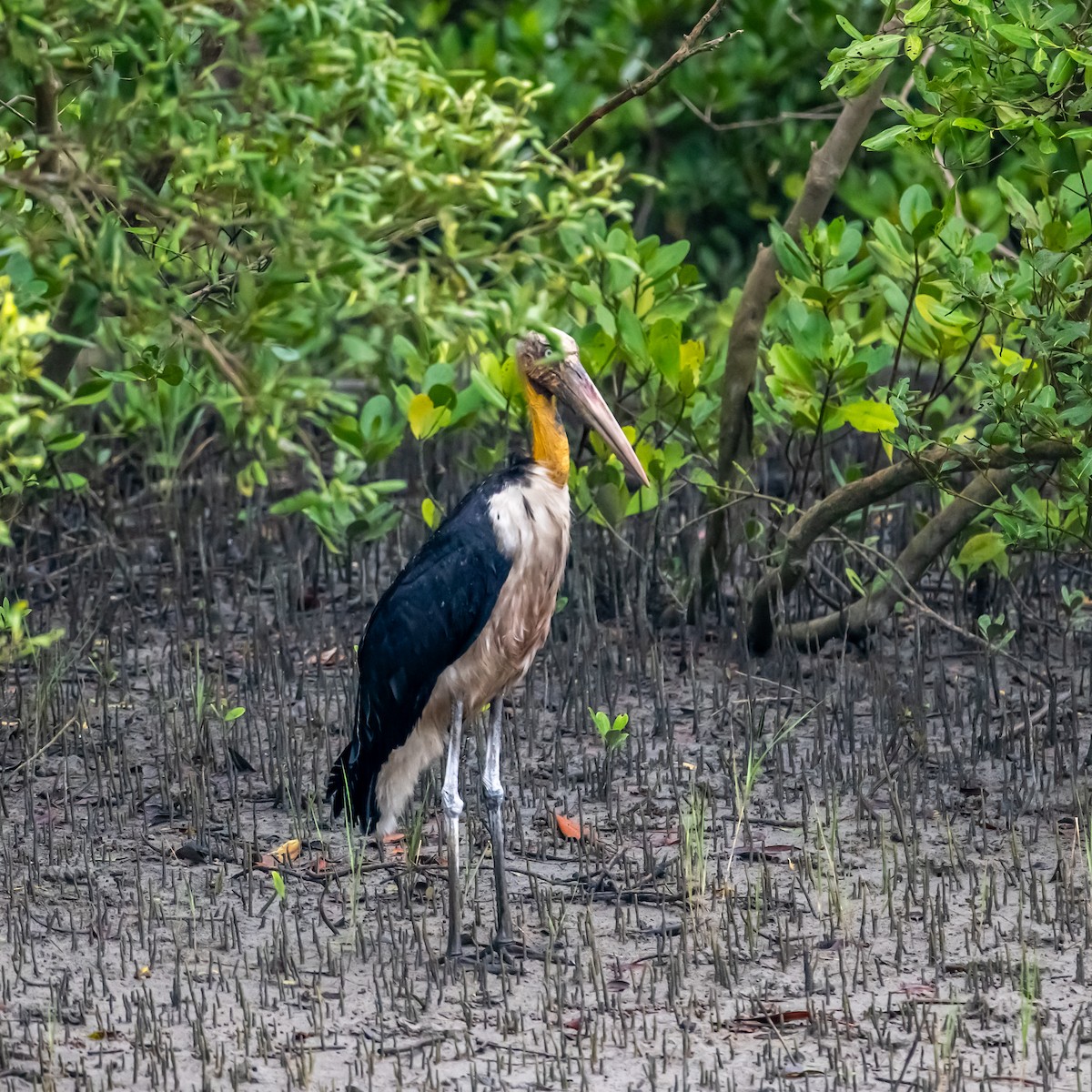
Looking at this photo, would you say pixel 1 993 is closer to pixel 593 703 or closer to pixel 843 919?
pixel 843 919

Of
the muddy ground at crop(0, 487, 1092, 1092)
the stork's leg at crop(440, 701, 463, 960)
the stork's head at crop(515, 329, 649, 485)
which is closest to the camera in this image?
the muddy ground at crop(0, 487, 1092, 1092)

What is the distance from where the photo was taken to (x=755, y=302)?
5.73m

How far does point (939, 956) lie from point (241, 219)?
223 cm

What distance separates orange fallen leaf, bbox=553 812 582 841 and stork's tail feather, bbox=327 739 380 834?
0.52 meters

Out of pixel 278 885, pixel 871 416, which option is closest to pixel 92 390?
pixel 278 885

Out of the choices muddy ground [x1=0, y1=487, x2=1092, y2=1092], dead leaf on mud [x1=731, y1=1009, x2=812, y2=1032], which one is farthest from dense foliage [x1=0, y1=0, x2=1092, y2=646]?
dead leaf on mud [x1=731, y1=1009, x2=812, y2=1032]

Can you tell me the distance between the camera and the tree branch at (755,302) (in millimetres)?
5465

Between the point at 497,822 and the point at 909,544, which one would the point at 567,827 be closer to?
the point at 497,822

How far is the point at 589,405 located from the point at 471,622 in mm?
622

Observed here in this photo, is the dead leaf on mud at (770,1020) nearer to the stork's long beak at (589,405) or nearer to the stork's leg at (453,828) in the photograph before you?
the stork's leg at (453,828)

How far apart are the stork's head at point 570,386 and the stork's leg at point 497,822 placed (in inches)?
27.6

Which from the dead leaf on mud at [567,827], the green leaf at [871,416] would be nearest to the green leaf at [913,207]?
the green leaf at [871,416]

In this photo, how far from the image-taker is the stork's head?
435cm

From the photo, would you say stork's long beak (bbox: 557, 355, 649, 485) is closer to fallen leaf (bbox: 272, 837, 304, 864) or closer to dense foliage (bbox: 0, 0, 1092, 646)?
dense foliage (bbox: 0, 0, 1092, 646)
